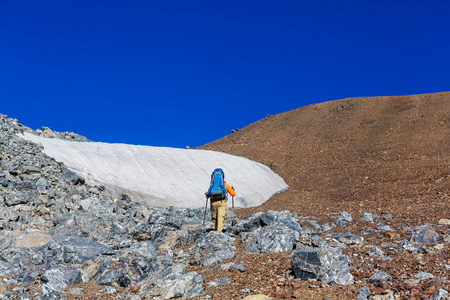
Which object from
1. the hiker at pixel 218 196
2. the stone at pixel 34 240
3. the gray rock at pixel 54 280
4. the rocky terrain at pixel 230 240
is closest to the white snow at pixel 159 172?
the rocky terrain at pixel 230 240

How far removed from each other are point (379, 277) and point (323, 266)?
2.78 feet

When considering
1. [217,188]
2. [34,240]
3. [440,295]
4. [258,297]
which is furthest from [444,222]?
[34,240]

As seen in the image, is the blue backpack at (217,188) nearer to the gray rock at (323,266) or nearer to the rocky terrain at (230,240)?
the rocky terrain at (230,240)

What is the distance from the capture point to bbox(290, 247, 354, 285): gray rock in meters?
6.27

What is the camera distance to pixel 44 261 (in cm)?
893

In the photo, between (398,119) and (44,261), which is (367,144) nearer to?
(398,119)

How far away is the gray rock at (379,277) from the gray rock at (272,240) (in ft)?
8.61

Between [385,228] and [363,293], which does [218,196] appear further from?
[363,293]

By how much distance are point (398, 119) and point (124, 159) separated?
2163 cm

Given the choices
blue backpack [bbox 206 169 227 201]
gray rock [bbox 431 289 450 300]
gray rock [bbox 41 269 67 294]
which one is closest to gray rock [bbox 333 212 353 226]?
blue backpack [bbox 206 169 227 201]

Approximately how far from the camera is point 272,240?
8828mm

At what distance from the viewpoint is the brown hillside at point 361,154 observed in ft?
56.5

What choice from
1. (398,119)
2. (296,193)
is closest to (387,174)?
(296,193)

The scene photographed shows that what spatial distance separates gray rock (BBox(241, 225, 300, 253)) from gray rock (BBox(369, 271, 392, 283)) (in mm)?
2624
